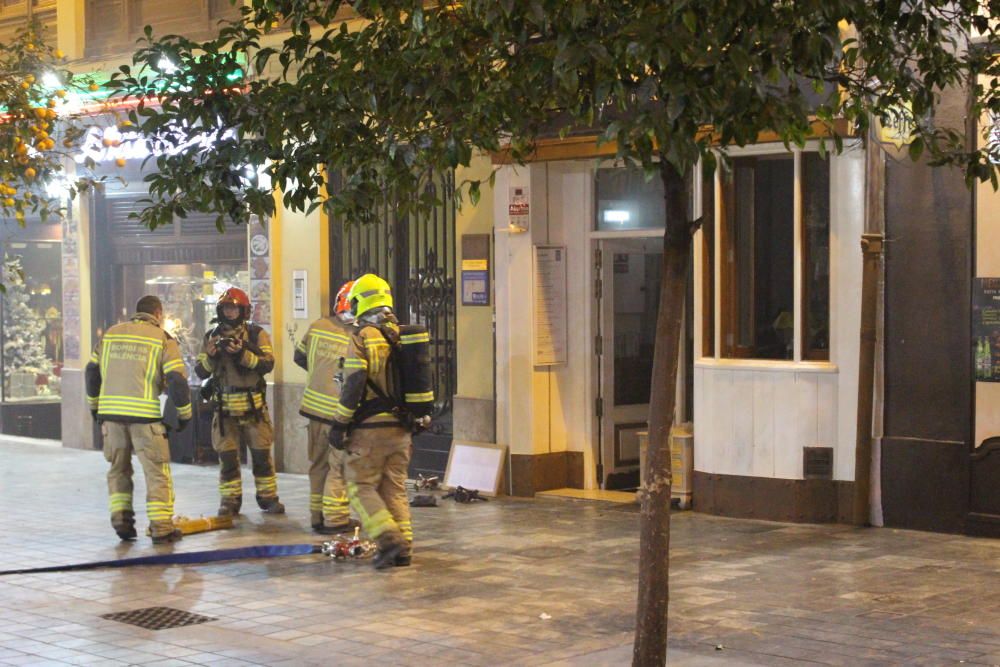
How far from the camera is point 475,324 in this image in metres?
14.5

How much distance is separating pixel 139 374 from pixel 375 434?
2215 mm

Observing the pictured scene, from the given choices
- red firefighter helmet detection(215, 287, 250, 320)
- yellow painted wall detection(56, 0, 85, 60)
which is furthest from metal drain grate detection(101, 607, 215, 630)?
yellow painted wall detection(56, 0, 85, 60)

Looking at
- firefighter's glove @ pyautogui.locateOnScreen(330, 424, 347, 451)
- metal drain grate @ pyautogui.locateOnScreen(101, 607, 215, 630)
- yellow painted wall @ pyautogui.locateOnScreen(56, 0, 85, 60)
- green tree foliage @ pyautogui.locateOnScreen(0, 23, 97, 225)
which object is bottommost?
metal drain grate @ pyautogui.locateOnScreen(101, 607, 215, 630)

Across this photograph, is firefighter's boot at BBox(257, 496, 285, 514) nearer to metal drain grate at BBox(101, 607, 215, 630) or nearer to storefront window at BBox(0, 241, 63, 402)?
metal drain grate at BBox(101, 607, 215, 630)

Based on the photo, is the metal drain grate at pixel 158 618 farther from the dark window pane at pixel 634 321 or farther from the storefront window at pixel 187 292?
the storefront window at pixel 187 292

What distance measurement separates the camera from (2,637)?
27.6ft

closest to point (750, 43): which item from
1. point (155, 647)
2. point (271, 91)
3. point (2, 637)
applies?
point (271, 91)

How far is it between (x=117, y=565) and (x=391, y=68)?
4.87 m

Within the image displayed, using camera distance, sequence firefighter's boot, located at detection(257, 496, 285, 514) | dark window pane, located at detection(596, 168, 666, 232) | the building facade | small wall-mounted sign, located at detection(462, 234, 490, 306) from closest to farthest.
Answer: the building facade
firefighter's boot, located at detection(257, 496, 285, 514)
dark window pane, located at detection(596, 168, 666, 232)
small wall-mounted sign, located at detection(462, 234, 490, 306)

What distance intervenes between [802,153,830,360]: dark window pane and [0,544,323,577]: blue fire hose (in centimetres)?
424

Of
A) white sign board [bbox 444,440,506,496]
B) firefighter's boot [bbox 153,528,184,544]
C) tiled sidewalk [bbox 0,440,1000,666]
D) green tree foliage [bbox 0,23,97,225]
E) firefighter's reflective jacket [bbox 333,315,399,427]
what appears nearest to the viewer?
tiled sidewalk [bbox 0,440,1000,666]

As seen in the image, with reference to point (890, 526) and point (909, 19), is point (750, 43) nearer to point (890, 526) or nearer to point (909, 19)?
point (909, 19)

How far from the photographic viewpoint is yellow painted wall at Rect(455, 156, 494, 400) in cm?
Result: 1440

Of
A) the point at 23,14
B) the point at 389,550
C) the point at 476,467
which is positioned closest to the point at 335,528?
the point at 389,550
